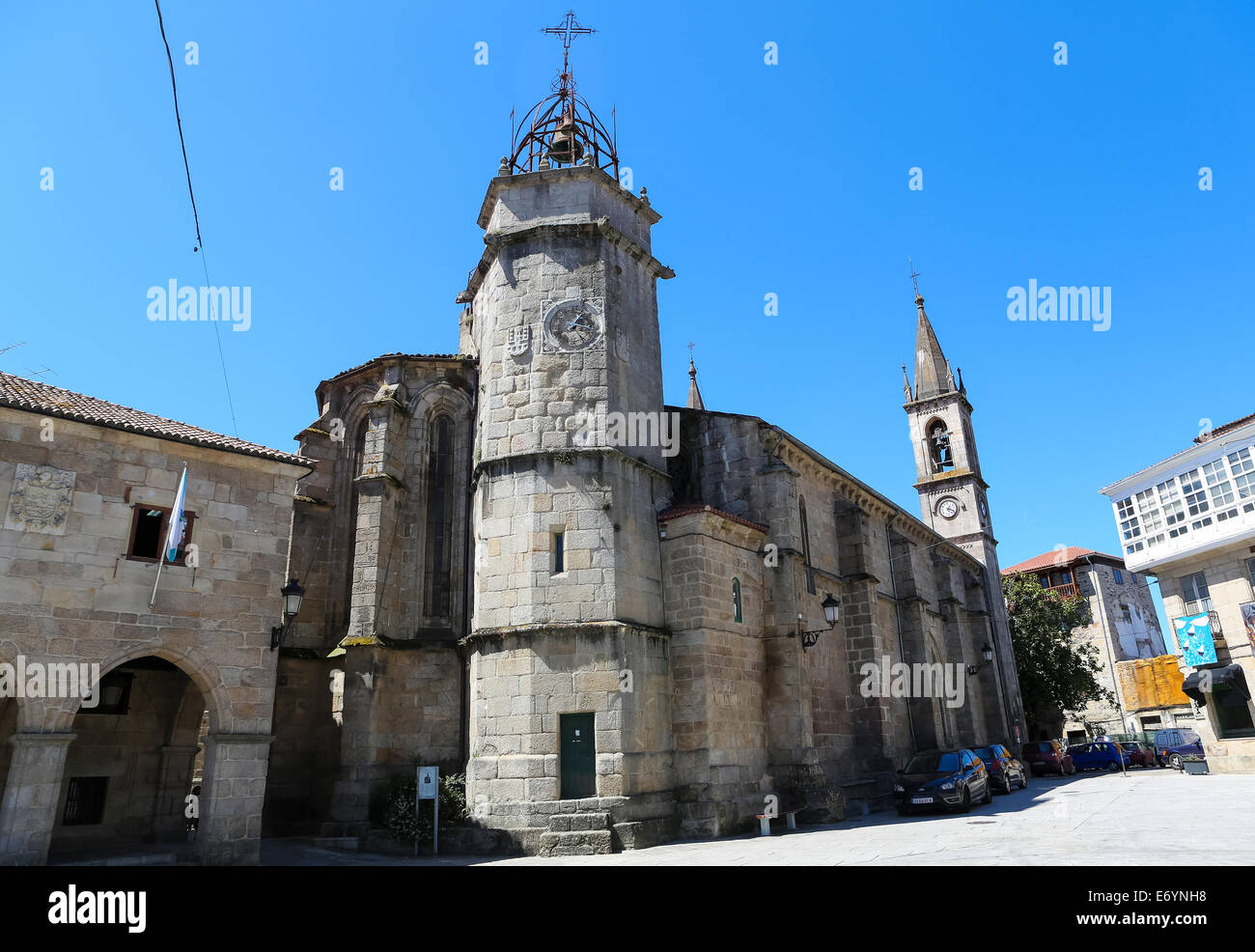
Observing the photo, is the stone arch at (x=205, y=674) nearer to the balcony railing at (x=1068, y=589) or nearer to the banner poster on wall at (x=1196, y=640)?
the banner poster on wall at (x=1196, y=640)

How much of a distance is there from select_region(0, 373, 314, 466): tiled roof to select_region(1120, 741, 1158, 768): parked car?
4068 centimetres

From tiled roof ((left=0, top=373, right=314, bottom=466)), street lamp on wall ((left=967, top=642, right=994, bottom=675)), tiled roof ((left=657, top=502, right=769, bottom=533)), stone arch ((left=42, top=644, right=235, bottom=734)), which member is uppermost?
tiled roof ((left=0, top=373, right=314, bottom=466))

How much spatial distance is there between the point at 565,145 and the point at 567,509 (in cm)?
1283

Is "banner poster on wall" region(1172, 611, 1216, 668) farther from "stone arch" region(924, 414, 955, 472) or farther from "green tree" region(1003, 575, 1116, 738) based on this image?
"stone arch" region(924, 414, 955, 472)

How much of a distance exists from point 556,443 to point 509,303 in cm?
398

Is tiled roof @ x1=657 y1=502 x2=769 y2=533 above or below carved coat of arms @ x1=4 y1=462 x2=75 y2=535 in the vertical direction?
above

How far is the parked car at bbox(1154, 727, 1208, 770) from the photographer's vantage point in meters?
35.8

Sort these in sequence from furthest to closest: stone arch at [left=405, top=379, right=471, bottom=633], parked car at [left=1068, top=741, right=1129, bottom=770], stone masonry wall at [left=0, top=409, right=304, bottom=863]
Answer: parked car at [left=1068, top=741, right=1129, bottom=770] < stone arch at [left=405, top=379, right=471, bottom=633] < stone masonry wall at [left=0, top=409, right=304, bottom=863]

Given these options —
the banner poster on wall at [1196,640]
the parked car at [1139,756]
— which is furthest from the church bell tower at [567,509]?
the parked car at [1139,756]

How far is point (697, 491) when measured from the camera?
22156 mm

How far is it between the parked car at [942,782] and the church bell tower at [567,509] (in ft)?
20.4

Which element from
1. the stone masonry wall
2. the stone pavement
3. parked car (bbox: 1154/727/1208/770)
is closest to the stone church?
the stone pavement
